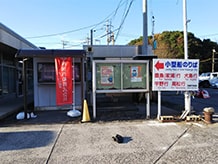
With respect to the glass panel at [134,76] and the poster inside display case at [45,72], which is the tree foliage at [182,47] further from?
the glass panel at [134,76]

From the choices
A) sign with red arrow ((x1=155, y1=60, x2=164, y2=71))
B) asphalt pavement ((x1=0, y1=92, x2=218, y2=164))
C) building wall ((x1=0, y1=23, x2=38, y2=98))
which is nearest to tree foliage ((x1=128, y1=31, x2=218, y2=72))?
building wall ((x1=0, y1=23, x2=38, y2=98))

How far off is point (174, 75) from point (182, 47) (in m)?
34.7

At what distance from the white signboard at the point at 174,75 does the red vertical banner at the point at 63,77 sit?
3.10 meters

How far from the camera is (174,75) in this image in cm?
788

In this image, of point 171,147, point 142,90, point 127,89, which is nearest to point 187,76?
point 142,90

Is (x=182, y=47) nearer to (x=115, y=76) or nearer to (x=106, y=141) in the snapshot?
(x=115, y=76)

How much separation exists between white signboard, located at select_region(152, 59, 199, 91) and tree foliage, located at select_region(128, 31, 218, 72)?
3259cm

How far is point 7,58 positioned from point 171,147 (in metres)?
12.6

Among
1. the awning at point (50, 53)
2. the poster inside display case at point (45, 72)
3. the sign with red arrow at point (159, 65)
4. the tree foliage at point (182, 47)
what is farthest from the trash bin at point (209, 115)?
the tree foliage at point (182, 47)

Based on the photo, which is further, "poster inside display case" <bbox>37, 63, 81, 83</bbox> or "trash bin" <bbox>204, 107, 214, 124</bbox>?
"poster inside display case" <bbox>37, 63, 81, 83</bbox>

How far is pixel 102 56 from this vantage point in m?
14.5

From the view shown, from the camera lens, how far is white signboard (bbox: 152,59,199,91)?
307 inches

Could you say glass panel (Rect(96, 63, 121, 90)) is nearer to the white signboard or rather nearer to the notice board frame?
the notice board frame

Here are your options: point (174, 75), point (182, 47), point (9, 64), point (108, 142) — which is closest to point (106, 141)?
point (108, 142)
